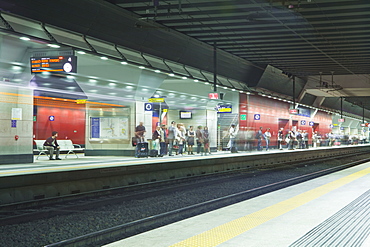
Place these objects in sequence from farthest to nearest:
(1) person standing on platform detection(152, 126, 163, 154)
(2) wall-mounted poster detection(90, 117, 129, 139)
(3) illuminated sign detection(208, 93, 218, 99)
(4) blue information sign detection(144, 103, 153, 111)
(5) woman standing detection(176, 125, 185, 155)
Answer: (3) illuminated sign detection(208, 93, 218, 99)
(5) woman standing detection(176, 125, 185, 155)
(1) person standing on platform detection(152, 126, 163, 154)
(4) blue information sign detection(144, 103, 153, 111)
(2) wall-mounted poster detection(90, 117, 129, 139)

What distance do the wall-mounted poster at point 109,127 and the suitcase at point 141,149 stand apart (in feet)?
3.55

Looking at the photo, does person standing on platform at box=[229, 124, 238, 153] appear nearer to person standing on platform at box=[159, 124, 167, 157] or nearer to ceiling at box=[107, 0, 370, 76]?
ceiling at box=[107, 0, 370, 76]

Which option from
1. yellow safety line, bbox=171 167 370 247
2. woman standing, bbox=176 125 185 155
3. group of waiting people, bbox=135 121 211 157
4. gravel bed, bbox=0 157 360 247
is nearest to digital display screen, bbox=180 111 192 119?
group of waiting people, bbox=135 121 211 157

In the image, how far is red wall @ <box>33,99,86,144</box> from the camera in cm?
1441

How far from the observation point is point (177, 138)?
22.9 m

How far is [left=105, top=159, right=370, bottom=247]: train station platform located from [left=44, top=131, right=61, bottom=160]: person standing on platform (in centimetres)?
819

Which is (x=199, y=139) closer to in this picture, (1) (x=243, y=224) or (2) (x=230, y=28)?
(2) (x=230, y=28)

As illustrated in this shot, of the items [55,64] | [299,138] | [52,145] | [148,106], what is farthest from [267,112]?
[55,64]

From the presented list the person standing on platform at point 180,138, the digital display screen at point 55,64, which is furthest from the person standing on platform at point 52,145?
the person standing on platform at point 180,138

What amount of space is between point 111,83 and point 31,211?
8077 mm

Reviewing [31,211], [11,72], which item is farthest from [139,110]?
[31,211]

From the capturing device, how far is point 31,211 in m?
10.6

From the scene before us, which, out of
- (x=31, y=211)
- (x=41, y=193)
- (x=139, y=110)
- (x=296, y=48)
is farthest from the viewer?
(x=296, y=48)

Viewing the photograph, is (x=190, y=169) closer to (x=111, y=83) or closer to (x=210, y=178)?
(x=210, y=178)
